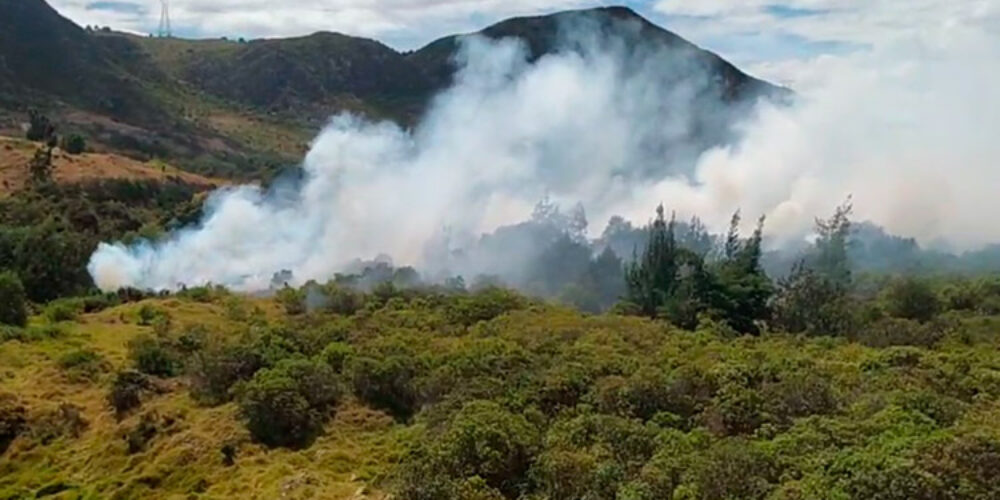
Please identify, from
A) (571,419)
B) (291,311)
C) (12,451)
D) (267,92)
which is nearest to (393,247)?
(291,311)

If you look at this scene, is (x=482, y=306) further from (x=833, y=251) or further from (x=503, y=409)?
(x=833, y=251)

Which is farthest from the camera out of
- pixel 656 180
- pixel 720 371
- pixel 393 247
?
pixel 656 180

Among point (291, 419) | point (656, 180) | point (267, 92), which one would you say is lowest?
point (291, 419)

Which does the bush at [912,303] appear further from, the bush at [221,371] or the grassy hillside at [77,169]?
the grassy hillside at [77,169]

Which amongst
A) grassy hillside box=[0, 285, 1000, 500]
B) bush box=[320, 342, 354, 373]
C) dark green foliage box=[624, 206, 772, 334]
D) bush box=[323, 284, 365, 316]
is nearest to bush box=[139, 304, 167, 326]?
grassy hillside box=[0, 285, 1000, 500]

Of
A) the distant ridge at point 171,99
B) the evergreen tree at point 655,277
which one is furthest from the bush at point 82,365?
the distant ridge at point 171,99

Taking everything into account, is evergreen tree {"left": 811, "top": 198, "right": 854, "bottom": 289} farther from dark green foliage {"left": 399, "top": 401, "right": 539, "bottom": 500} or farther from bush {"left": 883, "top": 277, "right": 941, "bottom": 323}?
dark green foliage {"left": 399, "top": 401, "right": 539, "bottom": 500}

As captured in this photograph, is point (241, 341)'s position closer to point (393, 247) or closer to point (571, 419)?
point (571, 419)

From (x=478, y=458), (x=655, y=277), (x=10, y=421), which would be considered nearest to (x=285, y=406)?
(x=478, y=458)
